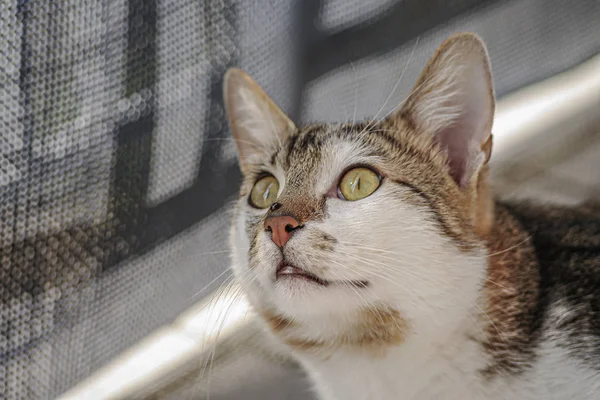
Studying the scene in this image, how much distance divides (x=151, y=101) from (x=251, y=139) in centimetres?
20

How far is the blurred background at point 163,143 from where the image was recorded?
928 mm

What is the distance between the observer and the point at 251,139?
110cm

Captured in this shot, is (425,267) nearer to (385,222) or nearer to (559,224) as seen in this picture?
(385,222)

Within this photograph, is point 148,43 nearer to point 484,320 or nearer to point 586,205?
point 484,320

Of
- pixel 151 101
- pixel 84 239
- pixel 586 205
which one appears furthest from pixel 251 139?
pixel 586 205

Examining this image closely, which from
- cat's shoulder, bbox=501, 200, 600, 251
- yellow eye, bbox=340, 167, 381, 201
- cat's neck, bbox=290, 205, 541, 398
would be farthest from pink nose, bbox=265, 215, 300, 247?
cat's shoulder, bbox=501, 200, 600, 251

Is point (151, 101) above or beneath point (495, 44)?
above

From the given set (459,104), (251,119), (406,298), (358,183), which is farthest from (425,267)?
(251,119)

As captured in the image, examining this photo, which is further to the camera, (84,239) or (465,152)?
(84,239)

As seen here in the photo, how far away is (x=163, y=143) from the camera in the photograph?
106 cm

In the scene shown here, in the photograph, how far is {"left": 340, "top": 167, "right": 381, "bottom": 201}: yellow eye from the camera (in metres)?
0.85

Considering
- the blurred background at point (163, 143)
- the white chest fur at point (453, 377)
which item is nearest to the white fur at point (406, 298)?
the white chest fur at point (453, 377)

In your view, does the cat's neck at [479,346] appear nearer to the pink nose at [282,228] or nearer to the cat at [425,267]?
the cat at [425,267]

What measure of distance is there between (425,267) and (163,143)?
54 cm
